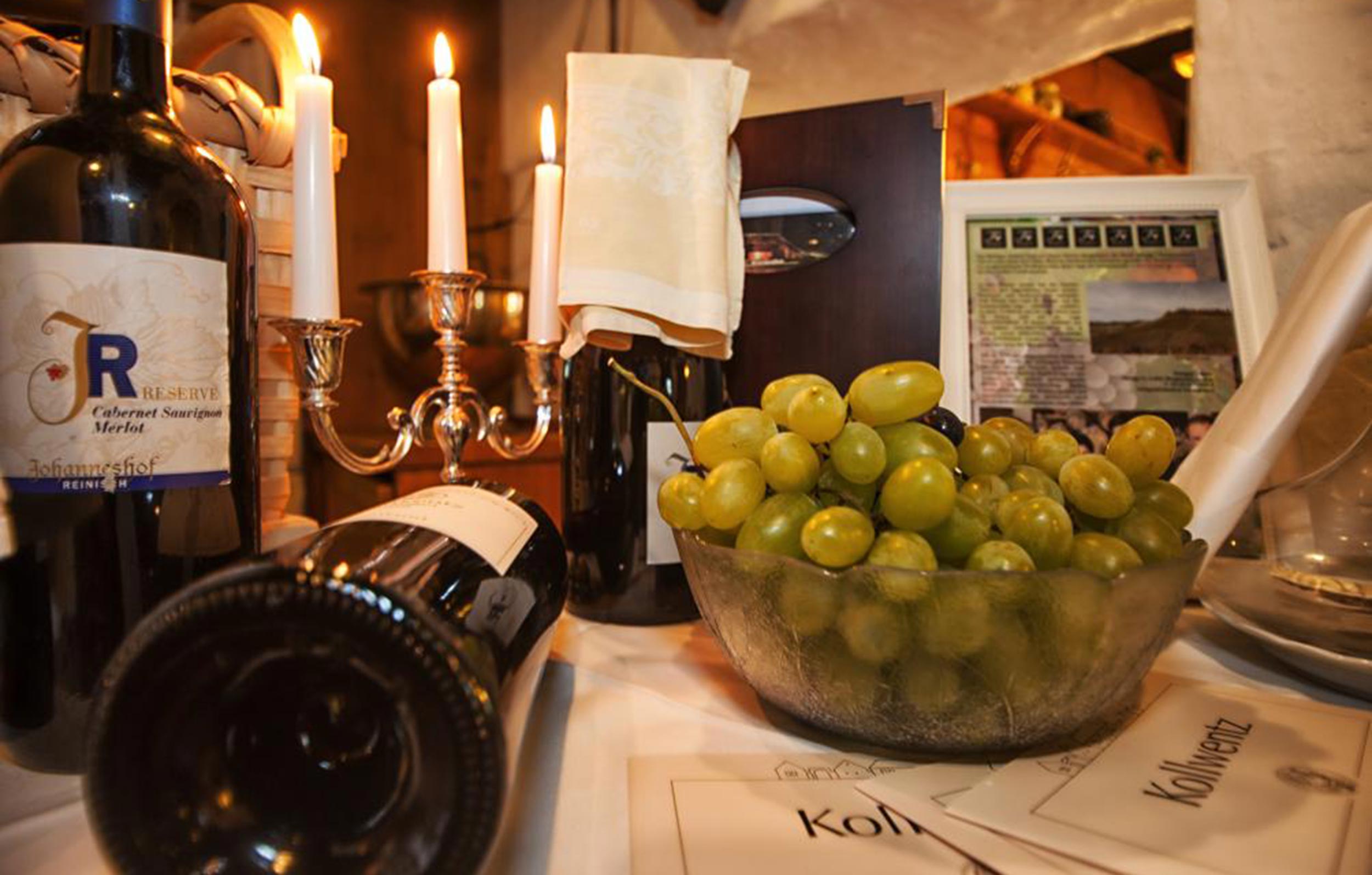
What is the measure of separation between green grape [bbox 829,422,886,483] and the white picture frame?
1.37 feet

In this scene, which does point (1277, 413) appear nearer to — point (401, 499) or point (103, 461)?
point (401, 499)

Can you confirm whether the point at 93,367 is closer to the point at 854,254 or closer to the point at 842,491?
the point at 842,491

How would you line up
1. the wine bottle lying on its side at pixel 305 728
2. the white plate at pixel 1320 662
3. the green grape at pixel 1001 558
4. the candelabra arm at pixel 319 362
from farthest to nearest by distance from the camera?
the candelabra arm at pixel 319 362, the white plate at pixel 1320 662, the green grape at pixel 1001 558, the wine bottle lying on its side at pixel 305 728

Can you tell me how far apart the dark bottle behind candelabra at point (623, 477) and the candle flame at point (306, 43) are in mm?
290

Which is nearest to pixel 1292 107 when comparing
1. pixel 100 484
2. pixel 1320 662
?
pixel 1320 662

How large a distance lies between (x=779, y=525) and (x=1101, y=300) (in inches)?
22.6

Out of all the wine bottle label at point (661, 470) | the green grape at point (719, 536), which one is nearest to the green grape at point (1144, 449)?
the green grape at point (719, 536)

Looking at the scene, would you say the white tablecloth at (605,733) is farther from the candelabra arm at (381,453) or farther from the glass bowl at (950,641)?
the candelabra arm at (381,453)

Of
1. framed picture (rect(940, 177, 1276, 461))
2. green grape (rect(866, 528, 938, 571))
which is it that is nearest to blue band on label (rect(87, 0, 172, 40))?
green grape (rect(866, 528, 938, 571))

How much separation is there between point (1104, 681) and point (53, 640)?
50 centimetres

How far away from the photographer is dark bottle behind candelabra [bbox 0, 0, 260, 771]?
37 cm

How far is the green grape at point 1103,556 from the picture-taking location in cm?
36

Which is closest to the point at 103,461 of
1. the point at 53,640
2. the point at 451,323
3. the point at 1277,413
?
the point at 53,640

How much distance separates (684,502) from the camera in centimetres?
44
